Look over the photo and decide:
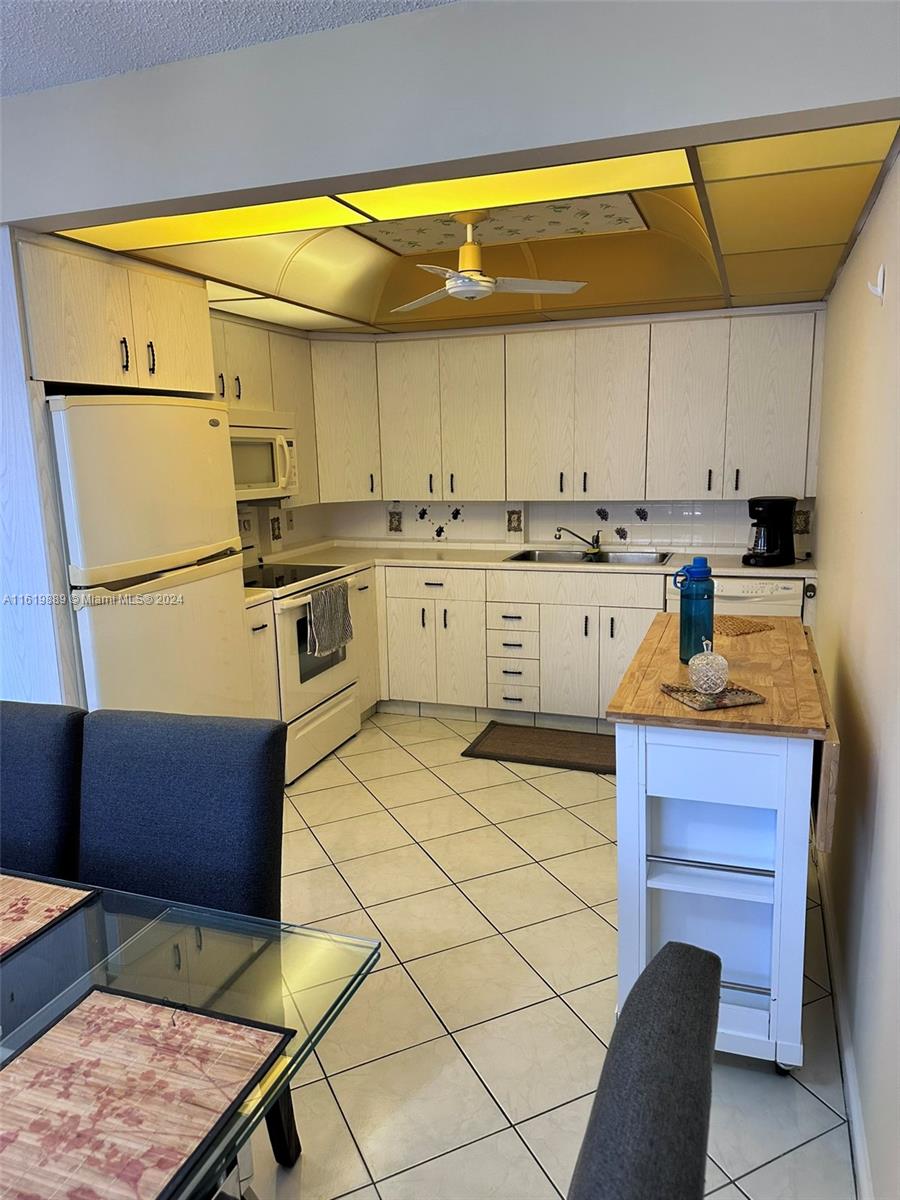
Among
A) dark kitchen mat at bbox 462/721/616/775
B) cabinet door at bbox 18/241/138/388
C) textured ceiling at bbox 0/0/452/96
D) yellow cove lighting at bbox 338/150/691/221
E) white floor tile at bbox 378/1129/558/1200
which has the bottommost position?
white floor tile at bbox 378/1129/558/1200

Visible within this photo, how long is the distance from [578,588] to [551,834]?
4.72 feet

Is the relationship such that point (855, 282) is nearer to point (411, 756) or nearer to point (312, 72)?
point (312, 72)

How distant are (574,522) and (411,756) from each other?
177 cm

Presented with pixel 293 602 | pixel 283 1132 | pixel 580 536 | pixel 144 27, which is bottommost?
pixel 283 1132

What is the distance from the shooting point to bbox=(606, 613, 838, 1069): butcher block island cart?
6.02ft

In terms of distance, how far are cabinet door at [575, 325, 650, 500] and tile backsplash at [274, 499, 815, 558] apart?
30 cm

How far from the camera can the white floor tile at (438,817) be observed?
335cm

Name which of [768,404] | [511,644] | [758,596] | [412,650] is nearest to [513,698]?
[511,644]

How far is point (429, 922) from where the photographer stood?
269 centimetres

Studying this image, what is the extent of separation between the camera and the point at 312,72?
6.26ft

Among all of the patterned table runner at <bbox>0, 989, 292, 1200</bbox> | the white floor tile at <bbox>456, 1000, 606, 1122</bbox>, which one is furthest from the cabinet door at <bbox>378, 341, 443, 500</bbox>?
the patterned table runner at <bbox>0, 989, 292, 1200</bbox>

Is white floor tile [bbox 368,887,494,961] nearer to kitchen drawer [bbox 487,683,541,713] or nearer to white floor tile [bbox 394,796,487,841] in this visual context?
white floor tile [bbox 394,796,487,841]

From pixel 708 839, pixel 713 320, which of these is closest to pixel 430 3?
pixel 708 839

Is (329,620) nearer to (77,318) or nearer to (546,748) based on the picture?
(546,748)
